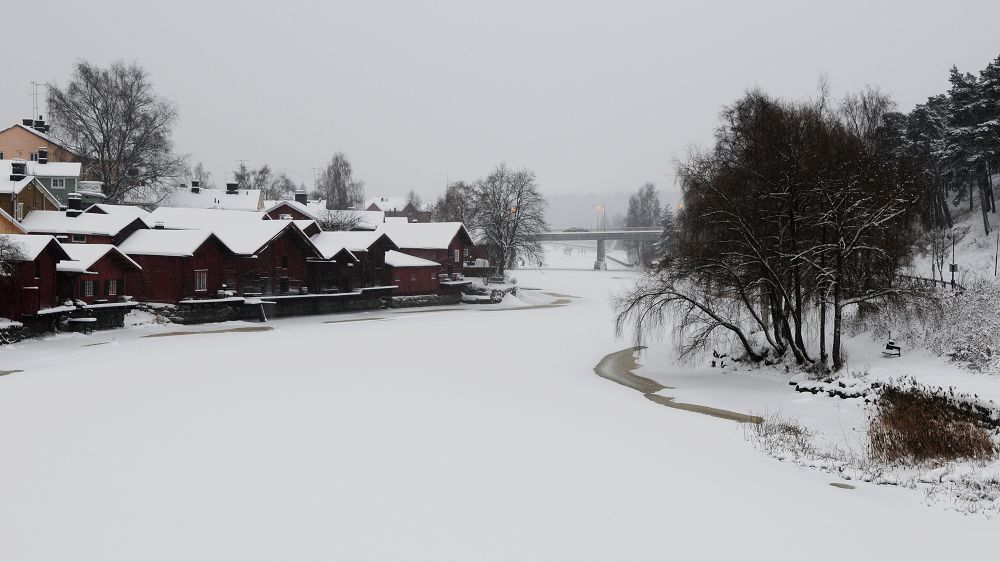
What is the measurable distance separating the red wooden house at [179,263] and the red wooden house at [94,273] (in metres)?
1.92

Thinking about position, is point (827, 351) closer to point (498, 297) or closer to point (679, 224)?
point (679, 224)

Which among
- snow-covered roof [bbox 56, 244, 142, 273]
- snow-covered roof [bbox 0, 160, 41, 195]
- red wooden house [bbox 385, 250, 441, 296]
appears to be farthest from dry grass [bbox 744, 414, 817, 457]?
snow-covered roof [bbox 0, 160, 41, 195]

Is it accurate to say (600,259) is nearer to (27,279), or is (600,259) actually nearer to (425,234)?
(425,234)

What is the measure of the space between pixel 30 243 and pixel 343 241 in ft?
82.0

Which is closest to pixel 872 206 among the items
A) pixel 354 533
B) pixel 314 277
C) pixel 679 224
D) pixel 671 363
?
pixel 679 224

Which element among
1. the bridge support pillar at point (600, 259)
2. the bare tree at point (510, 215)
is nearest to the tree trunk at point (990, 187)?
the bare tree at point (510, 215)

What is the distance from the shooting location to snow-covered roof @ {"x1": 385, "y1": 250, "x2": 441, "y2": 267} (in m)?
61.4

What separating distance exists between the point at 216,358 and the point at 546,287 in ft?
191

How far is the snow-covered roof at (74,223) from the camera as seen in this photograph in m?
46.0

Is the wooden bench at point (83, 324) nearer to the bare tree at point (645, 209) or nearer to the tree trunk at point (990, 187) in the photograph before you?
the tree trunk at point (990, 187)

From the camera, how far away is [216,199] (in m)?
81.2

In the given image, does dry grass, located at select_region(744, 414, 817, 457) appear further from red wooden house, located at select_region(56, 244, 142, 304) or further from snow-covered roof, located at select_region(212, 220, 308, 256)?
snow-covered roof, located at select_region(212, 220, 308, 256)

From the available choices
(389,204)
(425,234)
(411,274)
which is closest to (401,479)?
(411,274)

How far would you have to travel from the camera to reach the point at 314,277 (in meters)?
54.0
